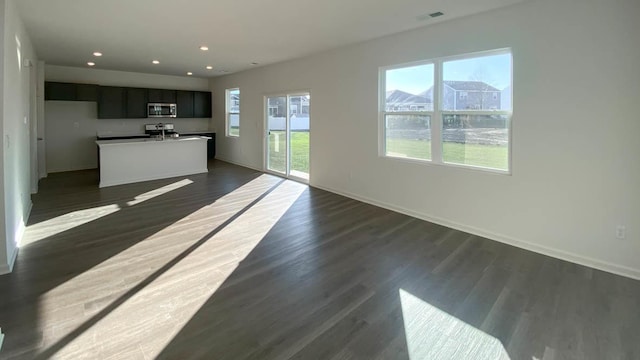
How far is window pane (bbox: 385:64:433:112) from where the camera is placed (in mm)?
4723

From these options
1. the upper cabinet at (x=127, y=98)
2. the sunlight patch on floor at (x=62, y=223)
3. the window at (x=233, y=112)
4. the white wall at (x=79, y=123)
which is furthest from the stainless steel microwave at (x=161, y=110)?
the sunlight patch on floor at (x=62, y=223)

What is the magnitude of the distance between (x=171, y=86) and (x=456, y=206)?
8.89m

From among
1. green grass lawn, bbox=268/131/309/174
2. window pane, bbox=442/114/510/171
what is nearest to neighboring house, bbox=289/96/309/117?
green grass lawn, bbox=268/131/309/174

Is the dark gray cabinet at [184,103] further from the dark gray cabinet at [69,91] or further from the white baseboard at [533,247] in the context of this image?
the white baseboard at [533,247]

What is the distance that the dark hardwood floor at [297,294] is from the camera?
212 centimetres

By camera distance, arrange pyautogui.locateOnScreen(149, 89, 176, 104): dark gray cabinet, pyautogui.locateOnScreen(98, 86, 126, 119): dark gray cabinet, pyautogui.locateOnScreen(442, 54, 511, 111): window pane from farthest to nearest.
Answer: pyautogui.locateOnScreen(149, 89, 176, 104): dark gray cabinet < pyautogui.locateOnScreen(98, 86, 126, 119): dark gray cabinet < pyautogui.locateOnScreen(442, 54, 511, 111): window pane

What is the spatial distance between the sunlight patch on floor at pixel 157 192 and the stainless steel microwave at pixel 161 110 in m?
3.28

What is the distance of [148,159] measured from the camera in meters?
7.41

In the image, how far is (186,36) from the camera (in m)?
5.21

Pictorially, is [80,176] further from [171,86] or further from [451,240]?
[451,240]

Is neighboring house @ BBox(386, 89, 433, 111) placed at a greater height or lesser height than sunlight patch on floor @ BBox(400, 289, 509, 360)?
greater

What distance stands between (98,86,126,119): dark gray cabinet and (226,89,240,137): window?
2670 millimetres

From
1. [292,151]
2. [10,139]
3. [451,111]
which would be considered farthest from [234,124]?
[451,111]

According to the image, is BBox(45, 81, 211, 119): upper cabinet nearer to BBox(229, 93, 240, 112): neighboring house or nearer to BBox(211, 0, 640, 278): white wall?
BBox(229, 93, 240, 112): neighboring house
